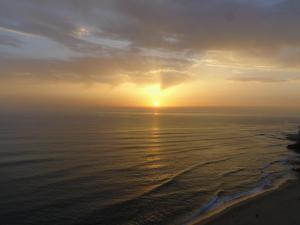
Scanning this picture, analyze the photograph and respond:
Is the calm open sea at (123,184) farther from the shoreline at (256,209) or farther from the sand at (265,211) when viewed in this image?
the sand at (265,211)

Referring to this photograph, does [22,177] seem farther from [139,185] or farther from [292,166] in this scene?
[292,166]

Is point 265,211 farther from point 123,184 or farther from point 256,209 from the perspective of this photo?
point 123,184

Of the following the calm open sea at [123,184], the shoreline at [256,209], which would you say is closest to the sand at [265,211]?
the shoreline at [256,209]

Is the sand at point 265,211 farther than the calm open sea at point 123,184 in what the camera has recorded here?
No

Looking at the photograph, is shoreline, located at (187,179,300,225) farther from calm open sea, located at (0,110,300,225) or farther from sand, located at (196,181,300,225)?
calm open sea, located at (0,110,300,225)

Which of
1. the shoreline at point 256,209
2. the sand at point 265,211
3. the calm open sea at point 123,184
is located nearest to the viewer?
the sand at point 265,211

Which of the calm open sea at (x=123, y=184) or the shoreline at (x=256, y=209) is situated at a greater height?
the shoreline at (x=256, y=209)

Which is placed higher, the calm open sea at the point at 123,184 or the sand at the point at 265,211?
the sand at the point at 265,211

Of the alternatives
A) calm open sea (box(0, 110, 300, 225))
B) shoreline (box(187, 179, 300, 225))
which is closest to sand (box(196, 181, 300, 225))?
shoreline (box(187, 179, 300, 225))

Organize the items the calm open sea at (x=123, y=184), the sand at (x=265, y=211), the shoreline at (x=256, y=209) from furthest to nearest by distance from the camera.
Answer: the calm open sea at (x=123, y=184), the shoreline at (x=256, y=209), the sand at (x=265, y=211)
